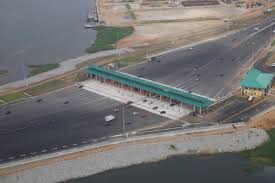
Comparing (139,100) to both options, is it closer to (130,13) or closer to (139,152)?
(139,152)

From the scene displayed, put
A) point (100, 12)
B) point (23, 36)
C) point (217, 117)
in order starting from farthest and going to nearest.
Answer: point (100, 12)
point (23, 36)
point (217, 117)

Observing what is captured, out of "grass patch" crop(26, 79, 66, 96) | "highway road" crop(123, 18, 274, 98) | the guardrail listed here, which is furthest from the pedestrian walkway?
"highway road" crop(123, 18, 274, 98)

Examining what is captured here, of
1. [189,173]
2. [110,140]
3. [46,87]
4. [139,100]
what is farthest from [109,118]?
[46,87]

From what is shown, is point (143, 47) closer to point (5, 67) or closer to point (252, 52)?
point (252, 52)

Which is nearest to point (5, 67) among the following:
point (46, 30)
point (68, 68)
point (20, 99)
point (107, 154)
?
point (68, 68)

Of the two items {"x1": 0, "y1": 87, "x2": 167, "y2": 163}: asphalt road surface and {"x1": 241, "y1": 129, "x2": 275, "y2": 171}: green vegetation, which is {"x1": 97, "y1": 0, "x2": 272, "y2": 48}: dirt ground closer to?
{"x1": 0, "y1": 87, "x2": 167, "y2": 163}: asphalt road surface

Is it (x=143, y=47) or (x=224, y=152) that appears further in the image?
(x=143, y=47)

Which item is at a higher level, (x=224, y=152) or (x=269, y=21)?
(x=269, y=21)
